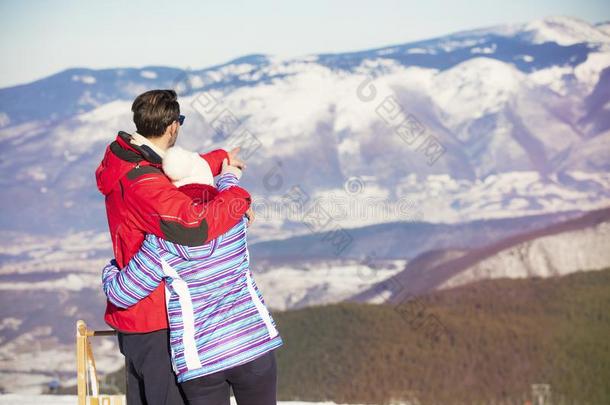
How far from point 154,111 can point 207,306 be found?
Answer: 1.49 ft

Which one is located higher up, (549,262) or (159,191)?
(549,262)

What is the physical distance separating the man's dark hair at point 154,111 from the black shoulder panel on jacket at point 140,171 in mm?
95

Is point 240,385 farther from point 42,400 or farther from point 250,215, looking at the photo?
point 42,400

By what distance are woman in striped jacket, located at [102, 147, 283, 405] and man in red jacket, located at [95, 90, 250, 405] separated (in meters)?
0.04

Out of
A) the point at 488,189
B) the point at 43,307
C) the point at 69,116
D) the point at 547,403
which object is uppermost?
the point at 69,116

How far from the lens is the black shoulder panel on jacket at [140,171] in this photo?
190 cm

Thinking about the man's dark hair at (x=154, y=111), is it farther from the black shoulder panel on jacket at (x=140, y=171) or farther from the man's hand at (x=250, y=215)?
the man's hand at (x=250, y=215)

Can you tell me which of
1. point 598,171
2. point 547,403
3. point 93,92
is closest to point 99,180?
point 93,92

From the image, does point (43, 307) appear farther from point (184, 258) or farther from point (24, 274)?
point (184, 258)

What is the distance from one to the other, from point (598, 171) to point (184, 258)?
31681 mm

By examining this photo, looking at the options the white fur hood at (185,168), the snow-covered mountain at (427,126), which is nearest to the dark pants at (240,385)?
the white fur hood at (185,168)

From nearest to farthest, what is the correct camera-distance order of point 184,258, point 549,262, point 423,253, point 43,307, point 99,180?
1. point 184,258
2. point 99,180
3. point 43,307
4. point 423,253
5. point 549,262

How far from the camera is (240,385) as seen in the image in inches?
74.6

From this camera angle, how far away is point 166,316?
6.44 feet
